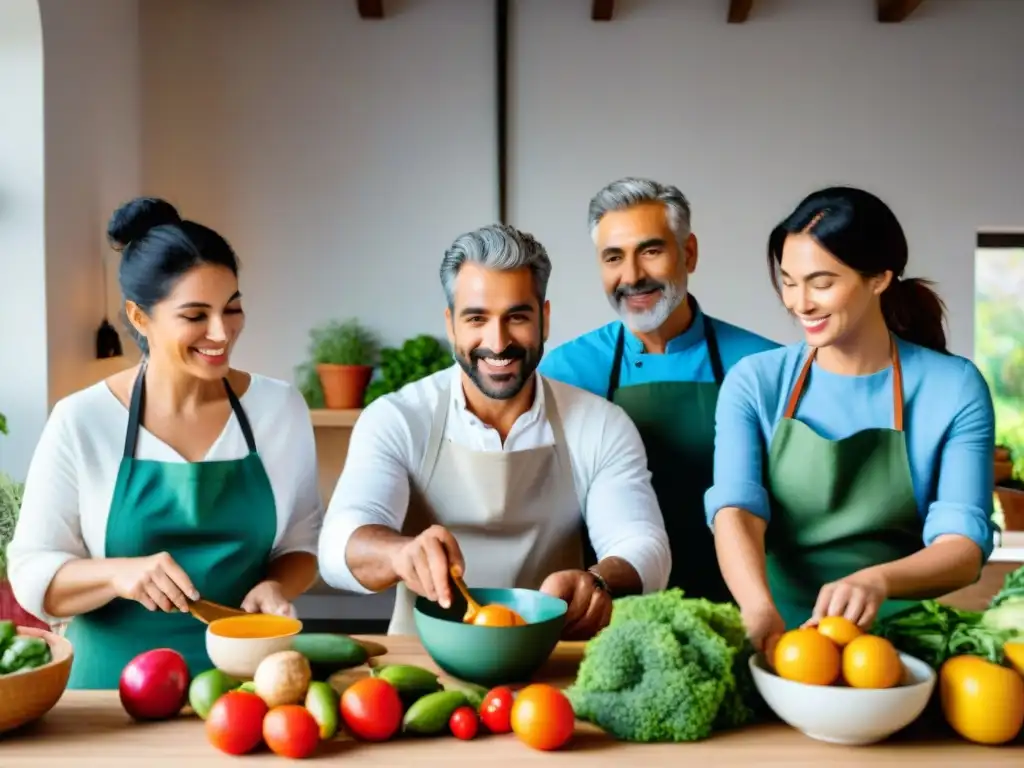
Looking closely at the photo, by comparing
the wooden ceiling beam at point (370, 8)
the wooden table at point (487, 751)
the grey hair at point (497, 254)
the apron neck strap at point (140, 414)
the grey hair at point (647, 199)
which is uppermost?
the wooden ceiling beam at point (370, 8)

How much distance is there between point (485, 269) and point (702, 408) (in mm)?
709

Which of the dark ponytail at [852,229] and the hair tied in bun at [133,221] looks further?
the hair tied in bun at [133,221]

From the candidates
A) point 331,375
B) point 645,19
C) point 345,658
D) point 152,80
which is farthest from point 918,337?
point 152,80

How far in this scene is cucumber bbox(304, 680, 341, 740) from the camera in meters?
1.31

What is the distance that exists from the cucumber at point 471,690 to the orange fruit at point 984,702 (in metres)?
0.63

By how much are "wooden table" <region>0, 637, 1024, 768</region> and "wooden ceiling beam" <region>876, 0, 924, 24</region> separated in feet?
14.8

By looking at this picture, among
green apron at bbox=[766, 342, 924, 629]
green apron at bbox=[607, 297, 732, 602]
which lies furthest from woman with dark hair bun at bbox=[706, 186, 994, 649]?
green apron at bbox=[607, 297, 732, 602]

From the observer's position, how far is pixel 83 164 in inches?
162

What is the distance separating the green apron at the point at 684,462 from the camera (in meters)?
2.39

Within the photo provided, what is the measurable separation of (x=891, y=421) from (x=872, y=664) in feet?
2.48

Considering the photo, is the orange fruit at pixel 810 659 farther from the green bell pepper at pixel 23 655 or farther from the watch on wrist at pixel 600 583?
the green bell pepper at pixel 23 655

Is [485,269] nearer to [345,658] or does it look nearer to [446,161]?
[345,658]

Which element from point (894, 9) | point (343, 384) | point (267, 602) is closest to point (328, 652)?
point (267, 602)

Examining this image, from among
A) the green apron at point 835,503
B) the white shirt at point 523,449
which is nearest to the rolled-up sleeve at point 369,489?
the white shirt at point 523,449
